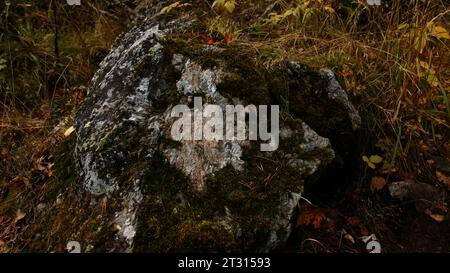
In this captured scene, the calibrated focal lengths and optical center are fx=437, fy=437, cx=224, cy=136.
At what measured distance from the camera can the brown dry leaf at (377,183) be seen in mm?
2639

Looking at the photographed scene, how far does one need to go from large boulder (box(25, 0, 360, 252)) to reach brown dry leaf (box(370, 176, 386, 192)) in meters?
0.36

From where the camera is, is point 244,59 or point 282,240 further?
point 244,59

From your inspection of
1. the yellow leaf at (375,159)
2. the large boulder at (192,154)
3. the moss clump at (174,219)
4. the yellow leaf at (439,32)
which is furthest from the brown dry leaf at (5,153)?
the yellow leaf at (439,32)

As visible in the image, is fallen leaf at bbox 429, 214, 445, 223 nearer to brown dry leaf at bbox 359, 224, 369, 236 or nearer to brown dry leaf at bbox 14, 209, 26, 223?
brown dry leaf at bbox 359, 224, 369, 236

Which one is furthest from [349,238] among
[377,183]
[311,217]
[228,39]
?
[228,39]

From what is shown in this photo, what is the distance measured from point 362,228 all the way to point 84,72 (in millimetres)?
2689

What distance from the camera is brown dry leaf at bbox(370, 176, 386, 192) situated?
2639 millimetres

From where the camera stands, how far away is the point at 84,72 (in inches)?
152

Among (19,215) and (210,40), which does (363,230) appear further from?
(19,215)
